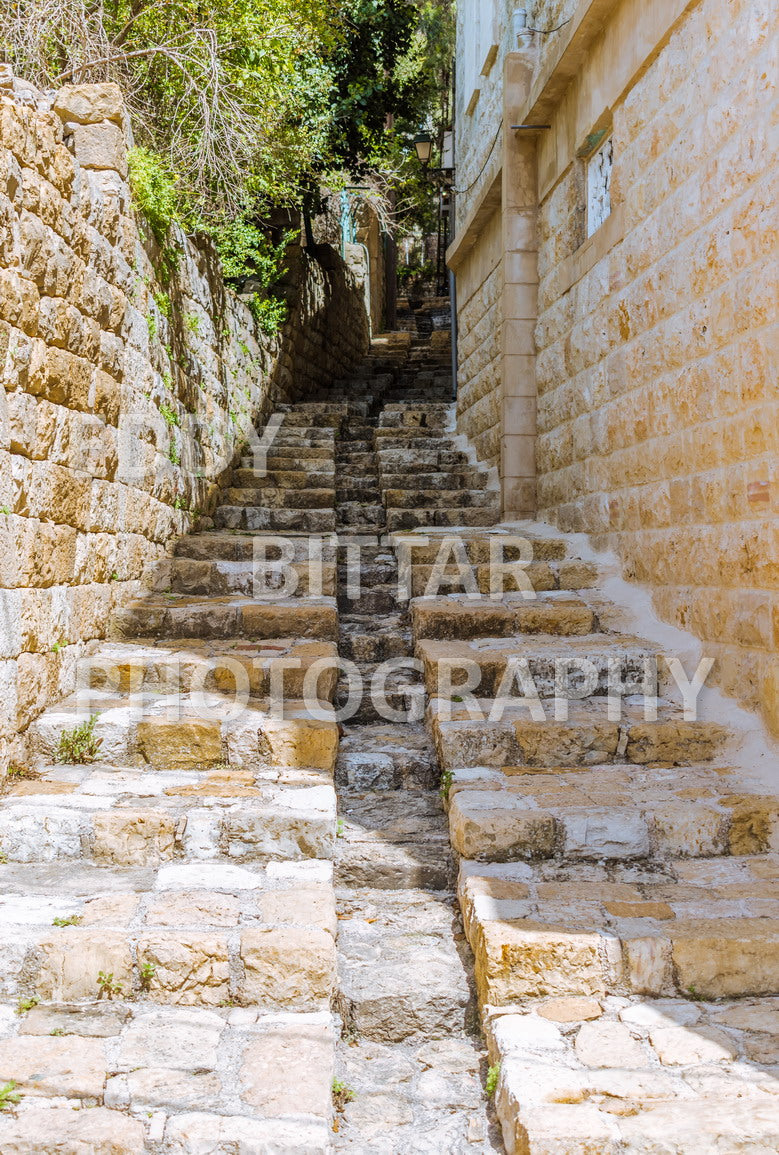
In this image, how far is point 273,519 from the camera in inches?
276

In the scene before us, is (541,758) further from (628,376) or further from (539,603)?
(628,376)

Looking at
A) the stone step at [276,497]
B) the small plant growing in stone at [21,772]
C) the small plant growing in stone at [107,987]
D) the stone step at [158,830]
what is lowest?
the small plant growing in stone at [107,987]

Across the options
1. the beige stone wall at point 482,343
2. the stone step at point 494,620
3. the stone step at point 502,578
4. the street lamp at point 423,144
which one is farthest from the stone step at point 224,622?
the street lamp at point 423,144

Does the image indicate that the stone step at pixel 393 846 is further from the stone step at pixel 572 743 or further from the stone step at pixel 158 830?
the stone step at pixel 572 743

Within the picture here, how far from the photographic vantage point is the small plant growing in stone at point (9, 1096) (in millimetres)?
2262

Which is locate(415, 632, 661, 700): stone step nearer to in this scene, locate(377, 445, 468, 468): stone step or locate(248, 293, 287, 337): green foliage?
locate(377, 445, 468, 468): stone step

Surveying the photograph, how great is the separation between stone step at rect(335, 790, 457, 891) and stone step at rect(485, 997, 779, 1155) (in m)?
0.78

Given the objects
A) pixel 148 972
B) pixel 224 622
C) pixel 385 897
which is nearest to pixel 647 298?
pixel 224 622

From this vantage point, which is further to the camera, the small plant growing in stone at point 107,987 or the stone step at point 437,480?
the stone step at point 437,480

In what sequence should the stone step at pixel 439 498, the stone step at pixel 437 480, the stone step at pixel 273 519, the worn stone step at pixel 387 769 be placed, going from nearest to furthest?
the worn stone step at pixel 387 769
the stone step at pixel 273 519
the stone step at pixel 439 498
the stone step at pixel 437 480

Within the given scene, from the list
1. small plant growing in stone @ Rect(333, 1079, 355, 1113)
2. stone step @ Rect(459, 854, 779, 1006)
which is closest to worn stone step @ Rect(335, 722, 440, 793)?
stone step @ Rect(459, 854, 779, 1006)

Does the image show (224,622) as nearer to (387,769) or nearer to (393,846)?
(387,769)

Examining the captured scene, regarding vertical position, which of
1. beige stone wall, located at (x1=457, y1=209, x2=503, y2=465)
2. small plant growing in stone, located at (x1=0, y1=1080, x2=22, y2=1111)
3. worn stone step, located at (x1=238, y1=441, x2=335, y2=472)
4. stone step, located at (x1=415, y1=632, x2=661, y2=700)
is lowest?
small plant growing in stone, located at (x1=0, y1=1080, x2=22, y2=1111)

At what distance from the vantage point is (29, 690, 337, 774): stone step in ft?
12.9
